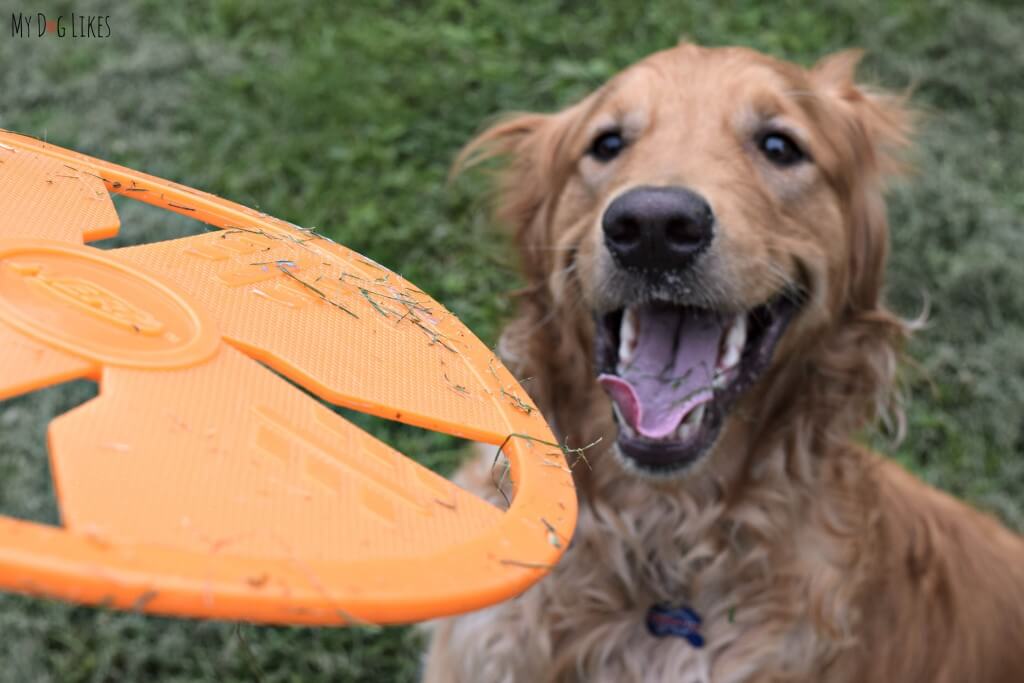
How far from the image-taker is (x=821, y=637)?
8.72 ft

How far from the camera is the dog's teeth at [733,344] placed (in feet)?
8.55

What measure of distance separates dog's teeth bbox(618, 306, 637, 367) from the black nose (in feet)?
0.85

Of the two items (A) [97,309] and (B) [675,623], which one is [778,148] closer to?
(B) [675,623]

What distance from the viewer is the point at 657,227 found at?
7.79ft

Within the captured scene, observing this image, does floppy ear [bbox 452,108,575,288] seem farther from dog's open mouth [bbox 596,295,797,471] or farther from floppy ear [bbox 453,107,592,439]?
dog's open mouth [bbox 596,295,797,471]

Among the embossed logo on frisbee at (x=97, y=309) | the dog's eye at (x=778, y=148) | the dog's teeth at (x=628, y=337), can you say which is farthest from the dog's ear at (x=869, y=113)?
the embossed logo on frisbee at (x=97, y=309)

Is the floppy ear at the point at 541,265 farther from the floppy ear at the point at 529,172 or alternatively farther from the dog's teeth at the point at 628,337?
the dog's teeth at the point at 628,337

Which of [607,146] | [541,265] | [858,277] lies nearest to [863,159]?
[858,277]

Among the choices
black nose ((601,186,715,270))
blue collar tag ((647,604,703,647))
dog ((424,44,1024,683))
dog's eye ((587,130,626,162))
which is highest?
dog's eye ((587,130,626,162))

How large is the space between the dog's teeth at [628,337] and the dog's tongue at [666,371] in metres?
0.01

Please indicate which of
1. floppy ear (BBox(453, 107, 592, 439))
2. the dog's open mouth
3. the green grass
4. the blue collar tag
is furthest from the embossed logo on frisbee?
the green grass

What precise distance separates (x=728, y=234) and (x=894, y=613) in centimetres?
125

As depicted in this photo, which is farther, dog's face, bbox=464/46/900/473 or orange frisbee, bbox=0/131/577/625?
dog's face, bbox=464/46/900/473

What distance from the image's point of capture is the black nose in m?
2.33
